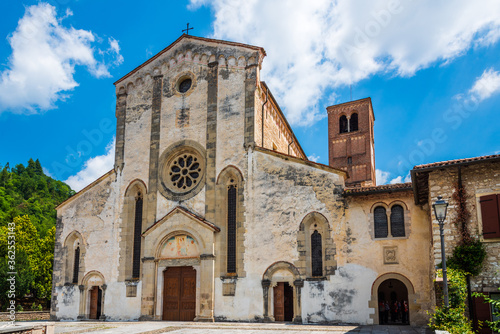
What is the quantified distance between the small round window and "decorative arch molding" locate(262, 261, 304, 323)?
1099 cm

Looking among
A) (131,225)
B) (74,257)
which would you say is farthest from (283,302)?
(74,257)

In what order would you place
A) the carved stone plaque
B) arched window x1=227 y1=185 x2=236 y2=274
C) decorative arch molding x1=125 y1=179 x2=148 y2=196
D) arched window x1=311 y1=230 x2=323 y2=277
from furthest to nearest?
decorative arch molding x1=125 y1=179 x2=148 y2=196, arched window x1=227 y1=185 x2=236 y2=274, arched window x1=311 y1=230 x2=323 y2=277, the carved stone plaque

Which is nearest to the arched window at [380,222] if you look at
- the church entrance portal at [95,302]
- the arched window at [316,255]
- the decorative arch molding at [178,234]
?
the arched window at [316,255]

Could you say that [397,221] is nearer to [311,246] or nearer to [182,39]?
[311,246]

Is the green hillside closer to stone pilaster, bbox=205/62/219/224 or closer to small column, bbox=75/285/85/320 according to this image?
small column, bbox=75/285/85/320

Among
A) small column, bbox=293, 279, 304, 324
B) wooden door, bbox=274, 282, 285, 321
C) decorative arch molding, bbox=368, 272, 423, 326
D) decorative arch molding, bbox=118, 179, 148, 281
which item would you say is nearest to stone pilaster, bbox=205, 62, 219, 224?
decorative arch molding, bbox=118, 179, 148, 281

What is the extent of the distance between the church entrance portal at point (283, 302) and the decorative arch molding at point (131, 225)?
7379 mm

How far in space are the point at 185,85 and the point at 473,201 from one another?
1630cm

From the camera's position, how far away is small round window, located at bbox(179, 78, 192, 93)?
25.8m

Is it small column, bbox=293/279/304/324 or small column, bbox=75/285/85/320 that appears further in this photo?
small column, bbox=75/285/85/320

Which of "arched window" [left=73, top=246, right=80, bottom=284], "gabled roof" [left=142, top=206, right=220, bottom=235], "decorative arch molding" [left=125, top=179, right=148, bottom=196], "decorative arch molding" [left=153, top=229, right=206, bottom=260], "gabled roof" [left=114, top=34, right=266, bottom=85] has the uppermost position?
"gabled roof" [left=114, top=34, right=266, bottom=85]

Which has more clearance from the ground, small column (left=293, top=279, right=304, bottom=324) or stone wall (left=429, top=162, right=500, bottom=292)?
stone wall (left=429, top=162, right=500, bottom=292)

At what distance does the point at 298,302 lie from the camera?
67.3ft

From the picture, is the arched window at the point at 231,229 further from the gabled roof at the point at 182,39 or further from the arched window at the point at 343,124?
the arched window at the point at 343,124
